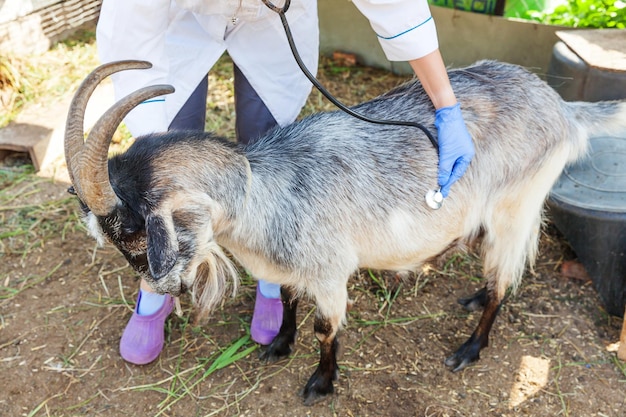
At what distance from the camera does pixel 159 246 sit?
74.8 inches

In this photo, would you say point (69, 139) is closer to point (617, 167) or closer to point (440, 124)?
point (440, 124)

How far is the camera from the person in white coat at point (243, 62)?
2.17m

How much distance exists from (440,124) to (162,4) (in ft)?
3.56

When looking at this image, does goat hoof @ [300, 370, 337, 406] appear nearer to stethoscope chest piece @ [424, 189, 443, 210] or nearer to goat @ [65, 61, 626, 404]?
goat @ [65, 61, 626, 404]

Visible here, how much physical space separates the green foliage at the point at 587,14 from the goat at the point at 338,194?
62.6 inches

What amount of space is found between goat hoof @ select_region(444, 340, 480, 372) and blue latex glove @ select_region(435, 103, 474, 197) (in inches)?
32.0

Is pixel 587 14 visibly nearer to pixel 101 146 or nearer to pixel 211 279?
pixel 211 279

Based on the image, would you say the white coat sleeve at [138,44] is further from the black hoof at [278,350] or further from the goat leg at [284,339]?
the black hoof at [278,350]

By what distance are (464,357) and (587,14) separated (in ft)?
8.46

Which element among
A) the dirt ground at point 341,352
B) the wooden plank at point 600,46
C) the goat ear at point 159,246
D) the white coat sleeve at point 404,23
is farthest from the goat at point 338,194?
the wooden plank at point 600,46

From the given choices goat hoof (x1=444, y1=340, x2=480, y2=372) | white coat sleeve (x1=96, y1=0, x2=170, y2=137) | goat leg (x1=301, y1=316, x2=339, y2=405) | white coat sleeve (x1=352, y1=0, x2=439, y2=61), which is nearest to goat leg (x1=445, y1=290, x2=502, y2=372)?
goat hoof (x1=444, y1=340, x2=480, y2=372)

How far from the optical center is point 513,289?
3033mm

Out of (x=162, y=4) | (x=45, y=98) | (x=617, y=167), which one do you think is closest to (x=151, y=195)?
(x=162, y=4)

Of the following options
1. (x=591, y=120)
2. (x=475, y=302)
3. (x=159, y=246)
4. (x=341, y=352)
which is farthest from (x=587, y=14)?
(x=159, y=246)
